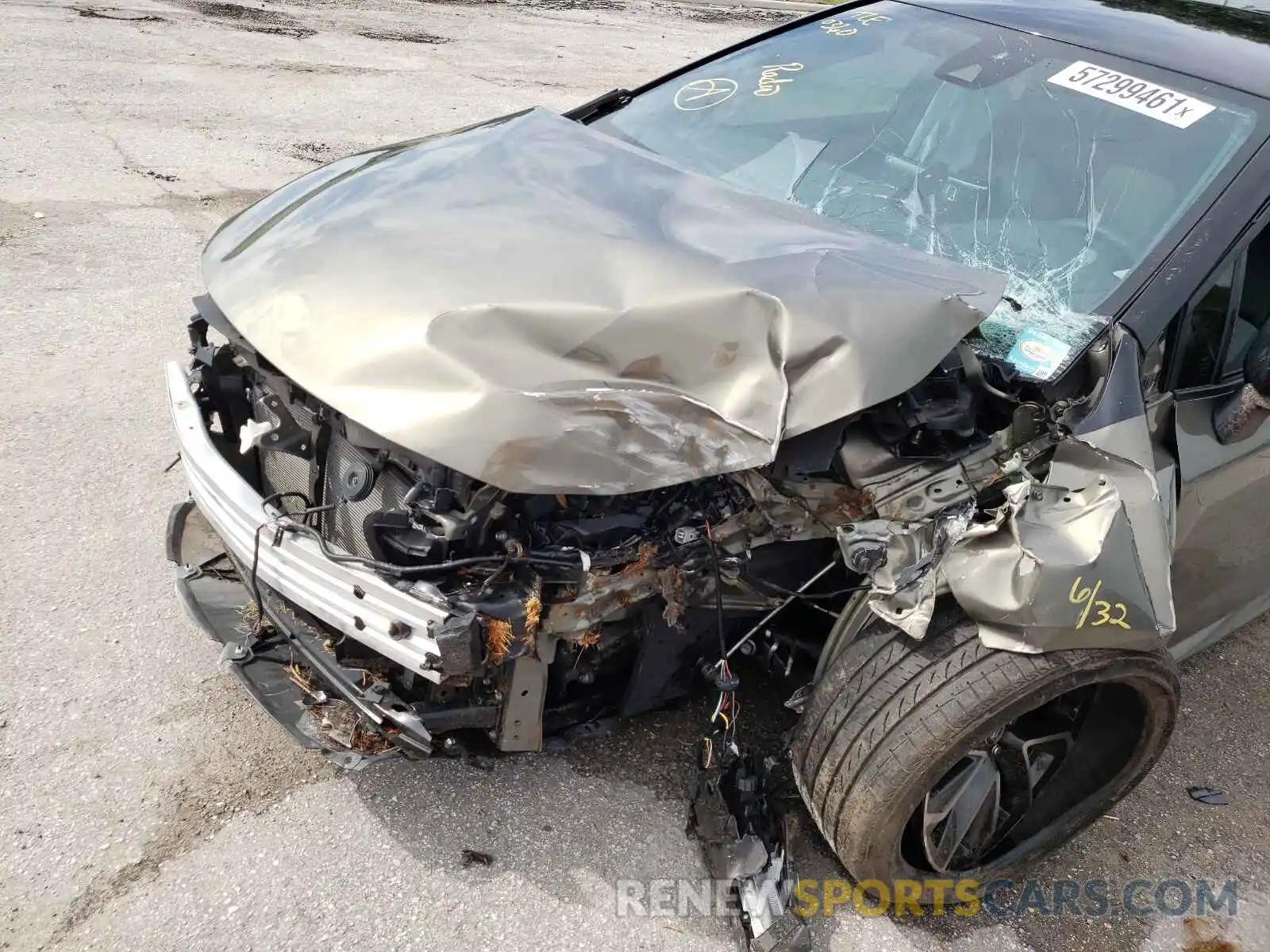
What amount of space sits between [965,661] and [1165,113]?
5.53ft

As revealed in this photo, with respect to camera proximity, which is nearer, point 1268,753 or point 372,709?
point 372,709

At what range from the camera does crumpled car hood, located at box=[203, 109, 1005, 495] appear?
187 cm

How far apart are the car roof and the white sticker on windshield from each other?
99 millimetres

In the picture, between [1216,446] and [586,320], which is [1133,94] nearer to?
[1216,446]

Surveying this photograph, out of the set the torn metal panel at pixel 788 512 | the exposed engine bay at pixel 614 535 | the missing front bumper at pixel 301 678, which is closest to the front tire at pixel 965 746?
the exposed engine bay at pixel 614 535

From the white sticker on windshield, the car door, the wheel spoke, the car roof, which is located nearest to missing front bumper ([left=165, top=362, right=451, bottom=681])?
the wheel spoke

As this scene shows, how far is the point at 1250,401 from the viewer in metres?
2.35

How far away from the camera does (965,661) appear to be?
83.3 inches

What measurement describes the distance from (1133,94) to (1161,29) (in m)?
0.45

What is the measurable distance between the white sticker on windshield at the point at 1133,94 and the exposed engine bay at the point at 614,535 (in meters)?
0.98

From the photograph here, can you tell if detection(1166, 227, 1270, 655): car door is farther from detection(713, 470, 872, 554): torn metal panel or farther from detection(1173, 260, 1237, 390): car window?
detection(713, 470, 872, 554): torn metal panel

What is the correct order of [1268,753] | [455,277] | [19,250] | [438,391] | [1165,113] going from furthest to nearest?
[19,250] → [1268,753] → [1165,113] → [455,277] → [438,391]

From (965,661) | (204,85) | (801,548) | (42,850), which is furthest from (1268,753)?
(204,85)

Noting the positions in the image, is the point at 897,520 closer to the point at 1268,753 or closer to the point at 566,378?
the point at 566,378
